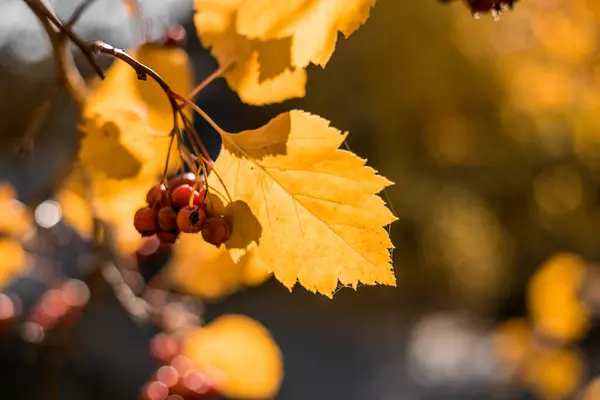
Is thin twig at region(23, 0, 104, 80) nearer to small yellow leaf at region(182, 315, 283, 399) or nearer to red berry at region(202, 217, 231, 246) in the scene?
red berry at region(202, 217, 231, 246)

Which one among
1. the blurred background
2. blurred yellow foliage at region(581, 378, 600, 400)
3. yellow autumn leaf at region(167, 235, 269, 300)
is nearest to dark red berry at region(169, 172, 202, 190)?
yellow autumn leaf at region(167, 235, 269, 300)

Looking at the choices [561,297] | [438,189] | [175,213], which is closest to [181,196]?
[175,213]

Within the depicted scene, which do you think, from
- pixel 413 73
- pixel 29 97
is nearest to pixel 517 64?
pixel 413 73

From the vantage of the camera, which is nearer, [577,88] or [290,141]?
[290,141]

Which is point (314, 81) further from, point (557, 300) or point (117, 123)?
point (117, 123)

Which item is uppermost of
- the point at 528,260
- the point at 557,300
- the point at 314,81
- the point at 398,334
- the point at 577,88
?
the point at 314,81

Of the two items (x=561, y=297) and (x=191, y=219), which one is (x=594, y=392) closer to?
(x=561, y=297)

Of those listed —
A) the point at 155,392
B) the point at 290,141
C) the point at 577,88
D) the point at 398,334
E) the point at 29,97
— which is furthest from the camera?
the point at 29,97
